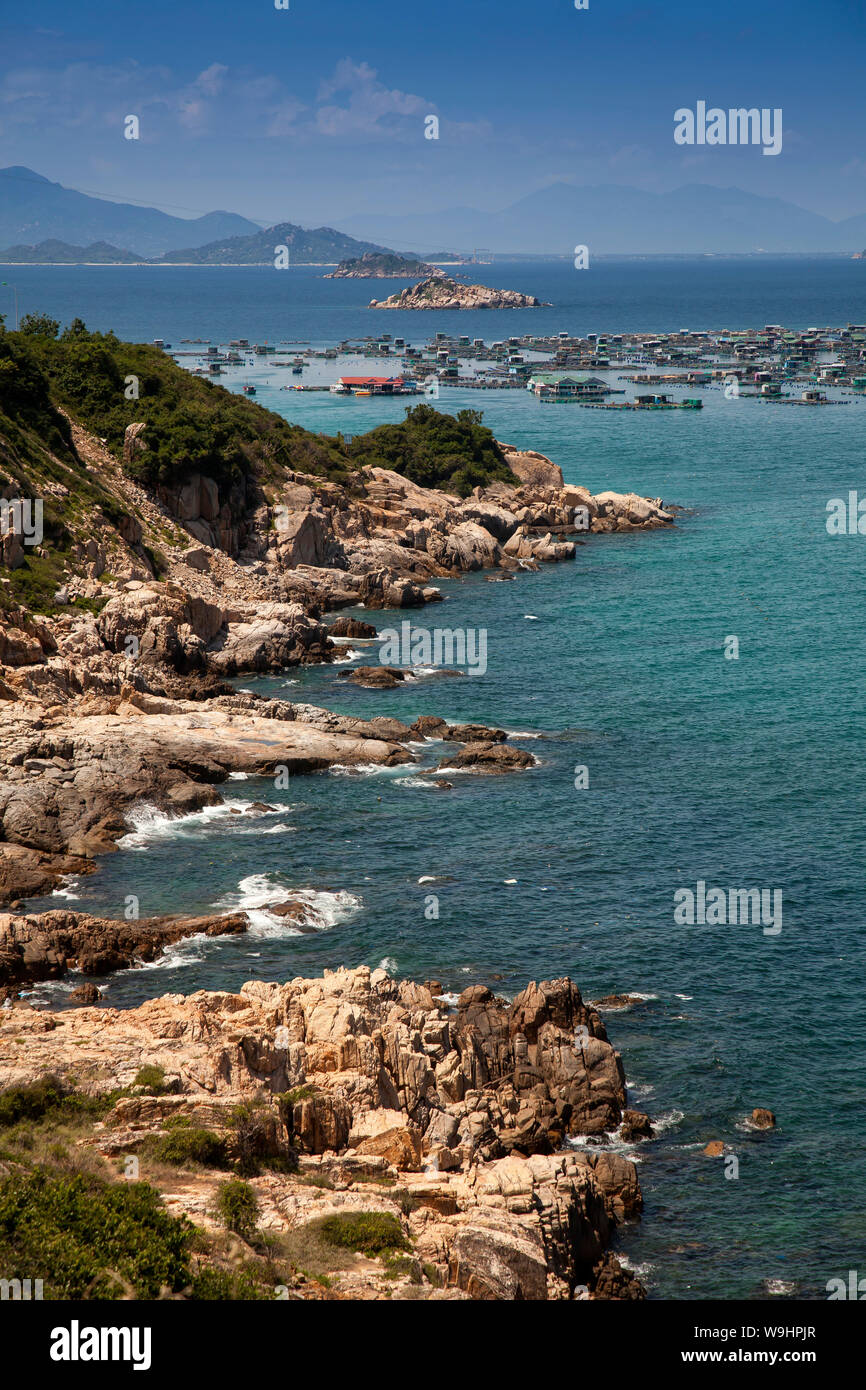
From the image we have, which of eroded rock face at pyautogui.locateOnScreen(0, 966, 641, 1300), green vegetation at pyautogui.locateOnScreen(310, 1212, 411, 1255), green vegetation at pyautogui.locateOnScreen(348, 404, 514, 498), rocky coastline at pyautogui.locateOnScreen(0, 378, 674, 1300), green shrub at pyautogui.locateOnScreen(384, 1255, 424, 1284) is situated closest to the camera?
green shrub at pyautogui.locateOnScreen(384, 1255, 424, 1284)

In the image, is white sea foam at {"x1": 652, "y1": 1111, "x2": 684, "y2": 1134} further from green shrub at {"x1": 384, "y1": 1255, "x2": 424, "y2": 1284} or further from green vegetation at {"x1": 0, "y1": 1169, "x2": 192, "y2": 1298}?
green vegetation at {"x1": 0, "y1": 1169, "x2": 192, "y2": 1298}

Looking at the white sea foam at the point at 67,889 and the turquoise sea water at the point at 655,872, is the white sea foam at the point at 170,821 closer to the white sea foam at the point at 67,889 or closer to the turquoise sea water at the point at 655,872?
the turquoise sea water at the point at 655,872

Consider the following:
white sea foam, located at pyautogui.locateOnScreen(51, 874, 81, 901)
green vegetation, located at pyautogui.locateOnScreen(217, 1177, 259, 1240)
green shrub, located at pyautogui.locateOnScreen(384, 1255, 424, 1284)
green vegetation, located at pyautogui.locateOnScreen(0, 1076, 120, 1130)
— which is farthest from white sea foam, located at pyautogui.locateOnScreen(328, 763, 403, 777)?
green shrub, located at pyautogui.locateOnScreen(384, 1255, 424, 1284)

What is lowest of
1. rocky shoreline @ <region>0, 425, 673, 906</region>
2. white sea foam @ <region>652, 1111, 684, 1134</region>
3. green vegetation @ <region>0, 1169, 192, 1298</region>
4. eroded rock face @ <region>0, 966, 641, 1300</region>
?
white sea foam @ <region>652, 1111, 684, 1134</region>

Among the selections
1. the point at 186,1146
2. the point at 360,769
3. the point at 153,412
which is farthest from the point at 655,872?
the point at 153,412

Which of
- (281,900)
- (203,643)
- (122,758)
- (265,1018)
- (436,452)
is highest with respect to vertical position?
(436,452)

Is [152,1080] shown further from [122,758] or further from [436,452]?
[436,452]
